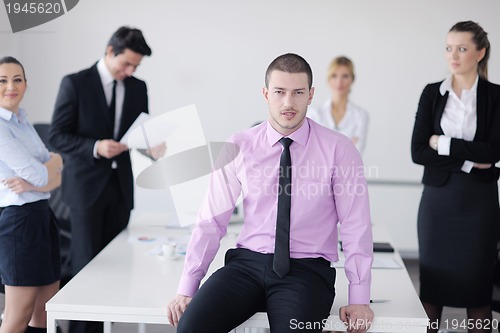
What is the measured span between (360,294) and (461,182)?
1.07 m

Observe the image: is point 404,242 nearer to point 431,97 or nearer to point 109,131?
point 431,97

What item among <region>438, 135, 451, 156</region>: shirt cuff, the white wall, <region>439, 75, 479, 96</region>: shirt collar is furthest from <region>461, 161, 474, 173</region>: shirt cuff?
the white wall

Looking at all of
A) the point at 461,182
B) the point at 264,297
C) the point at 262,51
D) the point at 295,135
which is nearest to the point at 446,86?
the point at 461,182

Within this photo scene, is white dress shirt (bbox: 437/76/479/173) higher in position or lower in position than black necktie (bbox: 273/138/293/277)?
higher

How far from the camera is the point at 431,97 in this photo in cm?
303

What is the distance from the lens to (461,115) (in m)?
2.99

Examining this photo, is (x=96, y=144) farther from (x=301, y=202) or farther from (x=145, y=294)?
(x=301, y=202)

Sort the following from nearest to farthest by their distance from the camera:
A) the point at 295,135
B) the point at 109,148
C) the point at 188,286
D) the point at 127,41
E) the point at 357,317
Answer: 1. the point at 357,317
2. the point at 188,286
3. the point at 295,135
4. the point at 109,148
5. the point at 127,41

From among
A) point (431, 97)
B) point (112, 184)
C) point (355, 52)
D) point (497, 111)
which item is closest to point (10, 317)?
point (112, 184)

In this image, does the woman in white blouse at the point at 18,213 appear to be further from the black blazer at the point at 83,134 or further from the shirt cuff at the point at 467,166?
the shirt cuff at the point at 467,166

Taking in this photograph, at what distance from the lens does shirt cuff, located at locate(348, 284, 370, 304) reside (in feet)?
7.07

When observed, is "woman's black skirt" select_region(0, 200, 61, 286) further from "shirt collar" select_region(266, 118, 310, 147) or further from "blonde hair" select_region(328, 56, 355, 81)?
"blonde hair" select_region(328, 56, 355, 81)

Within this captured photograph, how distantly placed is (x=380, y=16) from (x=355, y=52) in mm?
333

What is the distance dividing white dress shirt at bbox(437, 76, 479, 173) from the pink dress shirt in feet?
2.83
